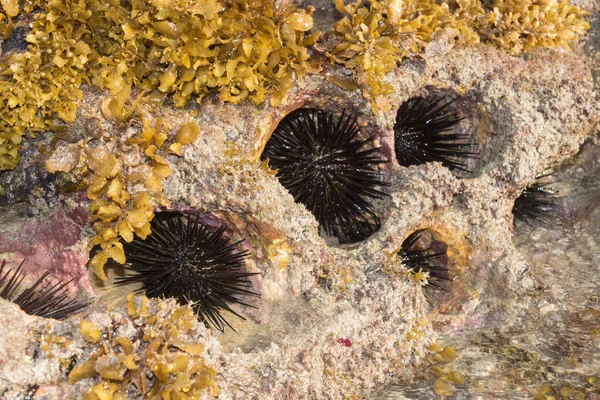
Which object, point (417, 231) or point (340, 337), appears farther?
point (417, 231)

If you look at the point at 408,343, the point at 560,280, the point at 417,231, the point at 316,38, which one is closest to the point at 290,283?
the point at 408,343

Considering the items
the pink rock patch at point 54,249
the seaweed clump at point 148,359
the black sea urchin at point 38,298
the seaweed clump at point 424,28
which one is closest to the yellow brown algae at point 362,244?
the seaweed clump at point 148,359

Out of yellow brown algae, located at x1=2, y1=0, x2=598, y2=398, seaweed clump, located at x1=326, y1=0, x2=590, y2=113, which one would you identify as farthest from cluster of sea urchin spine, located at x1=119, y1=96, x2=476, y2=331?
seaweed clump, located at x1=326, y1=0, x2=590, y2=113

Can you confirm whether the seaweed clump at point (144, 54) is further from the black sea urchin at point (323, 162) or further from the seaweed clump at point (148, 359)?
the seaweed clump at point (148, 359)

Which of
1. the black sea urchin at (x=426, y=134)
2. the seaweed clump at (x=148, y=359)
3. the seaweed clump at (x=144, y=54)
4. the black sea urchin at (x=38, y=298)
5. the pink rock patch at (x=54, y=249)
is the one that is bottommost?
the seaweed clump at (x=148, y=359)

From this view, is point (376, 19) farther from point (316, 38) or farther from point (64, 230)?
point (64, 230)

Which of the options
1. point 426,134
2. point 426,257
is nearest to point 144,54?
point 426,134
